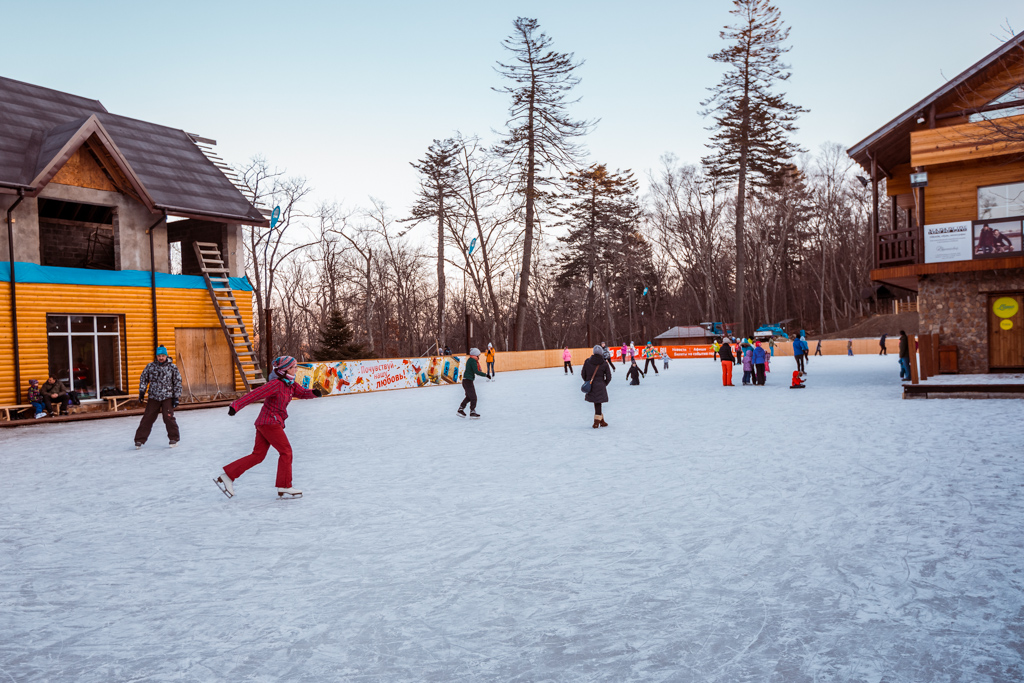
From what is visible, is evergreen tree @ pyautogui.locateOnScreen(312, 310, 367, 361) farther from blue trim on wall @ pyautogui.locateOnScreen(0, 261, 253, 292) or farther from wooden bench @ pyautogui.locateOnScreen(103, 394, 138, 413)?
wooden bench @ pyautogui.locateOnScreen(103, 394, 138, 413)

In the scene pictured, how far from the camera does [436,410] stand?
1728cm

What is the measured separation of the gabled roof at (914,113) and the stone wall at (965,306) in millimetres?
4278

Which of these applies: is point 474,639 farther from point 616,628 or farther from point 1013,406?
point 1013,406

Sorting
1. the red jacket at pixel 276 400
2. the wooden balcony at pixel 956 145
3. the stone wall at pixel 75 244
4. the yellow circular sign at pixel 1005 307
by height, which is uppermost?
the wooden balcony at pixel 956 145

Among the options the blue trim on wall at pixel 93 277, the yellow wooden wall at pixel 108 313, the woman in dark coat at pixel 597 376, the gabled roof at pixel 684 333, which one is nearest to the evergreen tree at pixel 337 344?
the yellow wooden wall at pixel 108 313

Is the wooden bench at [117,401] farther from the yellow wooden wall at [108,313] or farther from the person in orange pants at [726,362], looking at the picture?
the person in orange pants at [726,362]

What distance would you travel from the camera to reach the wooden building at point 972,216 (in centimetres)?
1773

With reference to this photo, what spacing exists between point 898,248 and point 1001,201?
269cm

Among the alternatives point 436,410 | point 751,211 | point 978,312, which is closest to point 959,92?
point 978,312

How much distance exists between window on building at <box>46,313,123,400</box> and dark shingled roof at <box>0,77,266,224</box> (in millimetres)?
3562

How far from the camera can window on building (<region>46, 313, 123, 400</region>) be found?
18297 millimetres

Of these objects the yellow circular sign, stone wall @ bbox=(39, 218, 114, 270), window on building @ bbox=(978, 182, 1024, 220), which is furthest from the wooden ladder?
window on building @ bbox=(978, 182, 1024, 220)

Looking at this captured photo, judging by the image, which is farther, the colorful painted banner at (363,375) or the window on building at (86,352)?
the colorful painted banner at (363,375)

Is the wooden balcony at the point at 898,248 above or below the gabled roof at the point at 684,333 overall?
above
